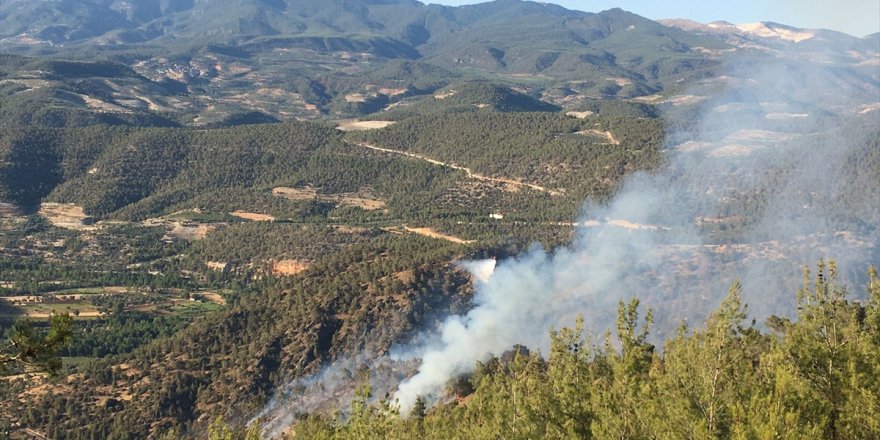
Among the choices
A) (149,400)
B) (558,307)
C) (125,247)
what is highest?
(558,307)

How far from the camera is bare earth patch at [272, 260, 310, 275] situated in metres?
90.8

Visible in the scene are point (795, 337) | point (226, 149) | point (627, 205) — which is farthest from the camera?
point (226, 149)

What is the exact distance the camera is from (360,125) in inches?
7077

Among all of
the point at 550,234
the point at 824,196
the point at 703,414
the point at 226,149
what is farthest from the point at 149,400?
the point at 226,149

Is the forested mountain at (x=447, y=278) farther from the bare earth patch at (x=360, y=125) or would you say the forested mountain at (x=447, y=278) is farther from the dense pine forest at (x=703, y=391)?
the bare earth patch at (x=360, y=125)

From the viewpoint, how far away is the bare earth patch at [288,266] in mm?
90787

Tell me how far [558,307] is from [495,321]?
734 centimetres

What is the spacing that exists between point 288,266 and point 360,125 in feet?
299

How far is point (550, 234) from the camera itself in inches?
3612

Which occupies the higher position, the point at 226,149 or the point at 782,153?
the point at 782,153

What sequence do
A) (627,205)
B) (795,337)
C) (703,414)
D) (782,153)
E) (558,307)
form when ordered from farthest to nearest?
(782,153) → (627,205) → (558,307) → (795,337) → (703,414)

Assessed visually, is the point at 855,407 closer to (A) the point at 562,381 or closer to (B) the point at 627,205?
(A) the point at 562,381

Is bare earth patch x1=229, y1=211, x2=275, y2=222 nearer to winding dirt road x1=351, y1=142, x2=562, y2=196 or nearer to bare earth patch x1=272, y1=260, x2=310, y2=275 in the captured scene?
bare earth patch x1=272, y1=260, x2=310, y2=275

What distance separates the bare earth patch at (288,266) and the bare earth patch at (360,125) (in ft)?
260
